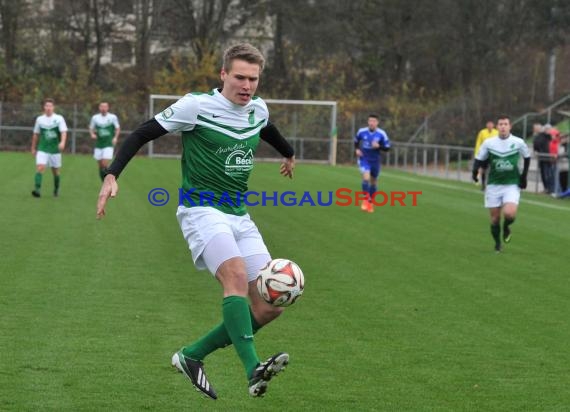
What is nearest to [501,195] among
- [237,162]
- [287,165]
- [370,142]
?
[370,142]

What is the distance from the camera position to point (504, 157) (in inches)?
618

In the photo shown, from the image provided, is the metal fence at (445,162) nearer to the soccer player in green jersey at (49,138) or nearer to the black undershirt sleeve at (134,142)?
the soccer player in green jersey at (49,138)

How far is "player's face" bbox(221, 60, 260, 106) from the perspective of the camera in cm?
649

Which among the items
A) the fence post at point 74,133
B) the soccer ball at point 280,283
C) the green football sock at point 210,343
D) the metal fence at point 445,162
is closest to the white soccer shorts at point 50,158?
the metal fence at point 445,162

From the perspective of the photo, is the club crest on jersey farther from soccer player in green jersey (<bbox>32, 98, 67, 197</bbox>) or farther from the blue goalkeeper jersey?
the blue goalkeeper jersey

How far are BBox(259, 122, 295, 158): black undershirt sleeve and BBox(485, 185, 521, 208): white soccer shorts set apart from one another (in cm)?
852

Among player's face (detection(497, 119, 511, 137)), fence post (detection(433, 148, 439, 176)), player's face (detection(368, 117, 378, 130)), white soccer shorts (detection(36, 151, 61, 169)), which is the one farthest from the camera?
fence post (detection(433, 148, 439, 176))

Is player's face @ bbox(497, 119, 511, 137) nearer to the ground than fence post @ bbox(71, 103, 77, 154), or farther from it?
farther from it

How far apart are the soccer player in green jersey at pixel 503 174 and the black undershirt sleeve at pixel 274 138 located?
27.7ft

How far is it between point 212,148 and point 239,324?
1099 millimetres

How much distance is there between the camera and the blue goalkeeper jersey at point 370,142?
23.6m

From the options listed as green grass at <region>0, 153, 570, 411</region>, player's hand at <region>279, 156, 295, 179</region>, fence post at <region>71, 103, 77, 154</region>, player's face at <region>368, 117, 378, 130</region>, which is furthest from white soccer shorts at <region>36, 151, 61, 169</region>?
fence post at <region>71, 103, 77, 154</region>

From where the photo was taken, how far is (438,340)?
8.86 m

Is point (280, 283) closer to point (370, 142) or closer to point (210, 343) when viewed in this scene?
point (210, 343)
